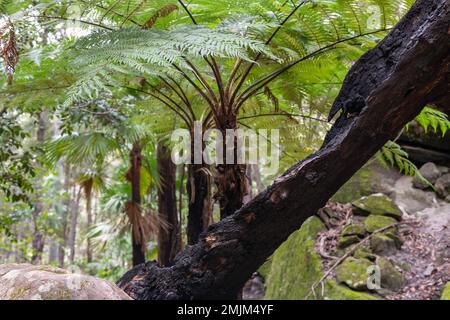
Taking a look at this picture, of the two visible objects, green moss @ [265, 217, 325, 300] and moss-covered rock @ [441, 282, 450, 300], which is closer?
moss-covered rock @ [441, 282, 450, 300]

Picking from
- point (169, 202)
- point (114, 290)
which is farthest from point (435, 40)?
point (169, 202)

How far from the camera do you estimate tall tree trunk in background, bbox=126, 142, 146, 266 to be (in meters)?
3.28

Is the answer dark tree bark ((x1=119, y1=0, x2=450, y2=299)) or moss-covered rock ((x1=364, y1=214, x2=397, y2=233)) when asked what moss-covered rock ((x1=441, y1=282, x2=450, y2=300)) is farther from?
dark tree bark ((x1=119, y1=0, x2=450, y2=299))

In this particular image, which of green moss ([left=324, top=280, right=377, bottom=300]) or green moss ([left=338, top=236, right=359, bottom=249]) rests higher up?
green moss ([left=338, top=236, right=359, bottom=249])

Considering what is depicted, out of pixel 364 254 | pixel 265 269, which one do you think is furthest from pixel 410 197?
pixel 265 269

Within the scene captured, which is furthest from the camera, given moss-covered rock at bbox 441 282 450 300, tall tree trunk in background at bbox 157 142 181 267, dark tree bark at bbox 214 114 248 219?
tall tree trunk in background at bbox 157 142 181 267

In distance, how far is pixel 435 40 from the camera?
1.20 metres

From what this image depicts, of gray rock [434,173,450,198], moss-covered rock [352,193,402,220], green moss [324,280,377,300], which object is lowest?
green moss [324,280,377,300]

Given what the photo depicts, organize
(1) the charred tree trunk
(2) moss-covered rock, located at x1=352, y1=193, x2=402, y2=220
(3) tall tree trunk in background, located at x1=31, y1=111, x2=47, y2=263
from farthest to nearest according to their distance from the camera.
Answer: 1. (3) tall tree trunk in background, located at x1=31, y1=111, x2=47, y2=263
2. (2) moss-covered rock, located at x1=352, y1=193, x2=402, y2=220
3. (1) the charred tree trunk

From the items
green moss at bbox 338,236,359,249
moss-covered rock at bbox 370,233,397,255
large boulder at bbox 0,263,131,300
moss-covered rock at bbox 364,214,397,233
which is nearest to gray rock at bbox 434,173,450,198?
moss-covered rock at bbox 364,214,397,233

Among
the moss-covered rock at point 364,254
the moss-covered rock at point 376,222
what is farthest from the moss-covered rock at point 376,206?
the moss-covered rock at point 364,254

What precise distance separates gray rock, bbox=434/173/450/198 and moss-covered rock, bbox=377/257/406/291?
101cm

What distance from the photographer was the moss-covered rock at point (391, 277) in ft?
9.43

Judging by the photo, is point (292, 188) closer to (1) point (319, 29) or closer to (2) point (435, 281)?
(1) point (319, 29)
